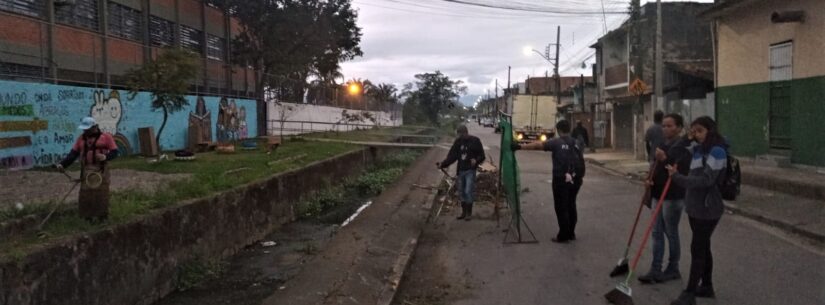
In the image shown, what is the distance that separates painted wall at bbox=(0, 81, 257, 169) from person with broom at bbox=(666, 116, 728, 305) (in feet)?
36.3

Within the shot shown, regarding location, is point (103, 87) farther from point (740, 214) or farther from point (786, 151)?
point (786, 151)

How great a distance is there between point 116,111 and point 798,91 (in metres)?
15.7

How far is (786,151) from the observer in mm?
15617

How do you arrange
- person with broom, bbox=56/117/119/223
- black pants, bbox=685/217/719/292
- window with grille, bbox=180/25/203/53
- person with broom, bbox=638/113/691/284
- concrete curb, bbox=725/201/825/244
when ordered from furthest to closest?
window with grille, bbox=180/25/203/53
concrete curb, bbox=725/201/825/244
person with broom, bbox=638/113/691/284
person with broom, bbox=56/117/119/223
black pants, bbox=685/217/719/292

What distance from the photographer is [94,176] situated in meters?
6.37

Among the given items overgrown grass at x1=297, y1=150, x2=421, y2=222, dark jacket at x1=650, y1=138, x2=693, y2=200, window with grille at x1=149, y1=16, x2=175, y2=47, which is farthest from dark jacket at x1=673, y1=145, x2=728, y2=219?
window with grille at x1=149, y1=16, x2=175, y2=47

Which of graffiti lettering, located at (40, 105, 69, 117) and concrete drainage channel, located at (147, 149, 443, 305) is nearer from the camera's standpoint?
concrete drainage channel, located at (147, 149, 443, 305)

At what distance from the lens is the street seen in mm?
6355

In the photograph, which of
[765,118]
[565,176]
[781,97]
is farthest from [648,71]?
[565,176]

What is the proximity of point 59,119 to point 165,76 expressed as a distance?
2.50m

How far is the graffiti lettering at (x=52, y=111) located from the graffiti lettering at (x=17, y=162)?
3.63 feet

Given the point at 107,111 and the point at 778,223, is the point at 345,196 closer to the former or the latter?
the point at 107,111

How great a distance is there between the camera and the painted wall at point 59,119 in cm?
1198

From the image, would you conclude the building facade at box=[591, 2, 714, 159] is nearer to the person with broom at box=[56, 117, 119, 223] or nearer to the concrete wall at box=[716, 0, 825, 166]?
the concrete wall at box=[716, 0, 825, 166]
